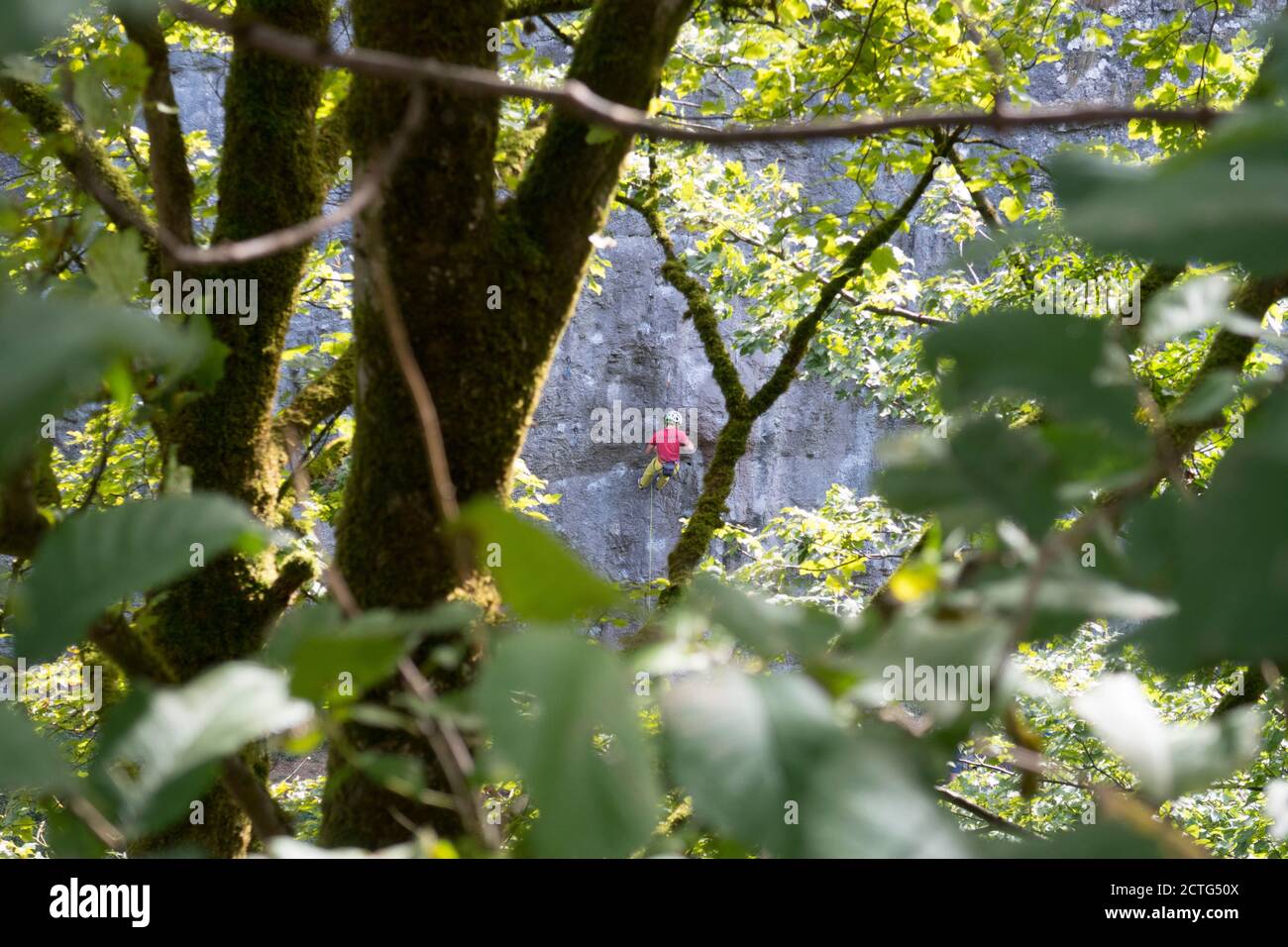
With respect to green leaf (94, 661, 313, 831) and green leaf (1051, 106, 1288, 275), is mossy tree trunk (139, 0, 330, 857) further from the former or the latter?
green leaf (1051, 106, 1288, 275)

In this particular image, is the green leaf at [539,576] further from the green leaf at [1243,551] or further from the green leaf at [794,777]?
the green leaf at [1243,551]

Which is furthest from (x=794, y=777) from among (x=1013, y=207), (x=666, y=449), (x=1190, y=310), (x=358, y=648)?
(x=666, y=449)

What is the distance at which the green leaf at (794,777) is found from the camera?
272 millimetres

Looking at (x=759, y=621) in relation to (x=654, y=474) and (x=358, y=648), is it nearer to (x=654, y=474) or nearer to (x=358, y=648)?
(x=358, y=648)

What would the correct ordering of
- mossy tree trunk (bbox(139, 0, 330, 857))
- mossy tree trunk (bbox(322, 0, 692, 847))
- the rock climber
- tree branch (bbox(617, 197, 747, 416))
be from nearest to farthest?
mossy tree trunk (bbox(322, 0, 692, 847)), mossy tree trunk (bbox(139, 0, 330, 857)), tree branch (bbox(617, 197, 747, 416)), the rock climber

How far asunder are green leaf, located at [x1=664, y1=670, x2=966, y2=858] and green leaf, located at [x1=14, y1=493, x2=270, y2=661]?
0.18 m

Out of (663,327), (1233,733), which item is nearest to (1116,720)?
(1233,733)

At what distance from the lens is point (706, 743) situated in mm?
292

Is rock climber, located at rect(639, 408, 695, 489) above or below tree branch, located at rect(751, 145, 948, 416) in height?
above

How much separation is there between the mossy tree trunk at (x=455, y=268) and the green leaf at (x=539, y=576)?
0.72 metres

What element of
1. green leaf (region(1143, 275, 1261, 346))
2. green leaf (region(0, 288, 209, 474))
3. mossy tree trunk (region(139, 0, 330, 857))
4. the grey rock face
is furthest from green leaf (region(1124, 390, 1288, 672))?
the grey rock face

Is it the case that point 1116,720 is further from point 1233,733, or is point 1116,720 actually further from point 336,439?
point 336,439

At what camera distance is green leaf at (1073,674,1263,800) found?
13.5 inches

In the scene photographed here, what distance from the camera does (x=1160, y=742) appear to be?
362 millimetres
